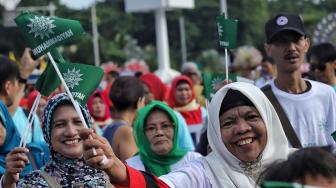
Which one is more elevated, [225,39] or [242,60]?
[225,39]

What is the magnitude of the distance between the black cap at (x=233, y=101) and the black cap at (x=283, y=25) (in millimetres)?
1917

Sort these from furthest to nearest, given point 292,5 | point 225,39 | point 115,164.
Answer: point 292,5
point 225,39
point 115,164

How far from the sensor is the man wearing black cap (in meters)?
5.72

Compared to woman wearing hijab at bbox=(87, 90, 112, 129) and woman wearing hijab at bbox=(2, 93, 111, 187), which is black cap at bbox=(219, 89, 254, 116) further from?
woman wearing hijab at bbox=(87, 90, 112, 129)

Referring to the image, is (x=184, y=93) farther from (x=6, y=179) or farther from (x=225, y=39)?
(x=6, y=179)

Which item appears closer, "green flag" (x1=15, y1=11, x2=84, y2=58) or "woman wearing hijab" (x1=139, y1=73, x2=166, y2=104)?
"green flag" (x1=15, y1=11, x2=84, y2=58)

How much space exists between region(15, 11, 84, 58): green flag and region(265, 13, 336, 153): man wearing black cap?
1.99m

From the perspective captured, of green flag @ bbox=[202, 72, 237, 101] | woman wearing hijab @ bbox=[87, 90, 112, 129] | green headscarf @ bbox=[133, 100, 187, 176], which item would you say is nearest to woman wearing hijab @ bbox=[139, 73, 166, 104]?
woman wearing hijab @ bbox=[87, 90, 112, 129]

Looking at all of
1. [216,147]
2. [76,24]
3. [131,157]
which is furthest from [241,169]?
[131,157]

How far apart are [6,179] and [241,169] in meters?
1.17

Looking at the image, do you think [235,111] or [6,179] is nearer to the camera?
[235,111]

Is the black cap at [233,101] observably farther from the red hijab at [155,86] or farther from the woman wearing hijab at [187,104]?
the red hijab at [155,86]

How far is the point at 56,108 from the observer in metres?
4.59

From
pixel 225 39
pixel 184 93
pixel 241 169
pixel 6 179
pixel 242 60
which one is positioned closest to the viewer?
pixel 241 169
